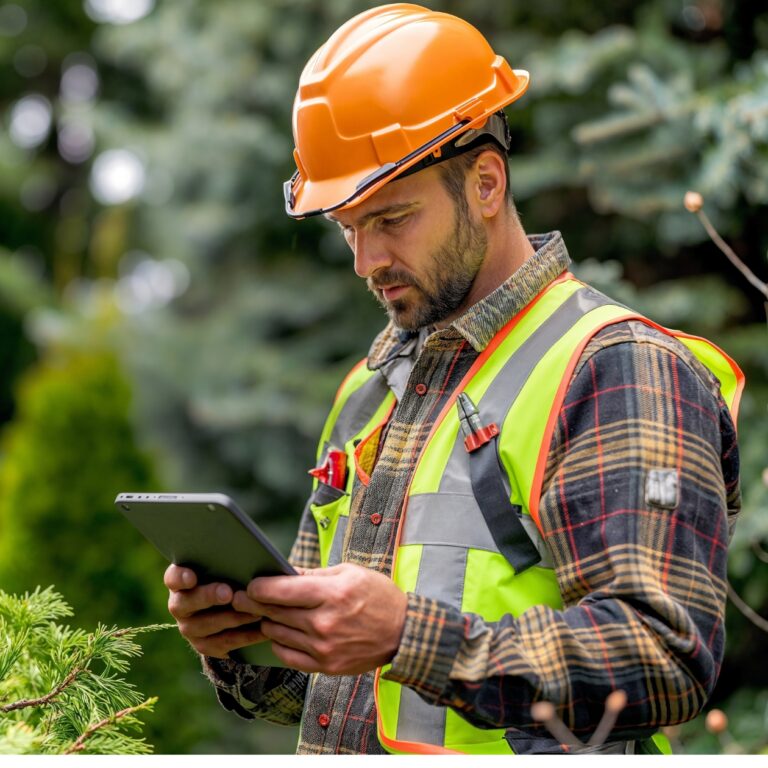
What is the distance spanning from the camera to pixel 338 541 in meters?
2.18

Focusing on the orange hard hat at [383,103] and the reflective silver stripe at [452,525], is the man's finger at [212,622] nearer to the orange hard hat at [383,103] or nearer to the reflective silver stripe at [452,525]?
the reflective silver stripe at [452,525]

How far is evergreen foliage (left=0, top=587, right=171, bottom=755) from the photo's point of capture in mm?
1609

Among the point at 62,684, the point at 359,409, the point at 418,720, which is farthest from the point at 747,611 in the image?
the point at 62,684

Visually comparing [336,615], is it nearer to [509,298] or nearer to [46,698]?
[46,698]

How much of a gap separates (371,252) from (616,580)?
30.4 inches

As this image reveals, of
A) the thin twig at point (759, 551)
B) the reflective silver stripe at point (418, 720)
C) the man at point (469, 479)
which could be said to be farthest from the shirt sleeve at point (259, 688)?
the thin twig at point (759, 551)

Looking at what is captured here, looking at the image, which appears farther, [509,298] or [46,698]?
[509,298]

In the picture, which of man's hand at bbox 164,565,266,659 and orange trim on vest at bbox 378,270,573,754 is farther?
orange trim on vest at bbox 378,270,573,754

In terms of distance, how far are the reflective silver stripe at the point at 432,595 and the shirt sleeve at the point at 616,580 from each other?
0.44 feet

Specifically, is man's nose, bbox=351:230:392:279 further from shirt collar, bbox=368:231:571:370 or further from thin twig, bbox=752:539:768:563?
thin twig, bbox=752:539:768:563

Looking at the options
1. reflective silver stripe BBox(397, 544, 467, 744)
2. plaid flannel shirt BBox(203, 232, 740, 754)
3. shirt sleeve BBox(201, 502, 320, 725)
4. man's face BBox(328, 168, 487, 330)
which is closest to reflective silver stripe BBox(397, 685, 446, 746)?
reflective silver stripe BBox(397, 544, 467, 744)

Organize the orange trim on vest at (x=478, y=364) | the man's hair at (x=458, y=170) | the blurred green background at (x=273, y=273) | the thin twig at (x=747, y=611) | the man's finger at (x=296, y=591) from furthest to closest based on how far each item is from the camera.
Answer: the blurred green background at (x=273, y=273) → the thin twig at (x=747, y=611) → the man's hair at (x=458, y=170) → the orange trim on vest at (x=478, y=364) → the man's finger at (x=296, y=591)

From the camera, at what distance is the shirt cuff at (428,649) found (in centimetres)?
164

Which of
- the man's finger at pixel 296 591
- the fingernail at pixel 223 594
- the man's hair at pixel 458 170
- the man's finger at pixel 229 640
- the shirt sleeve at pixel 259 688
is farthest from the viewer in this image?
the shirt sleeve at pixel 259 688
